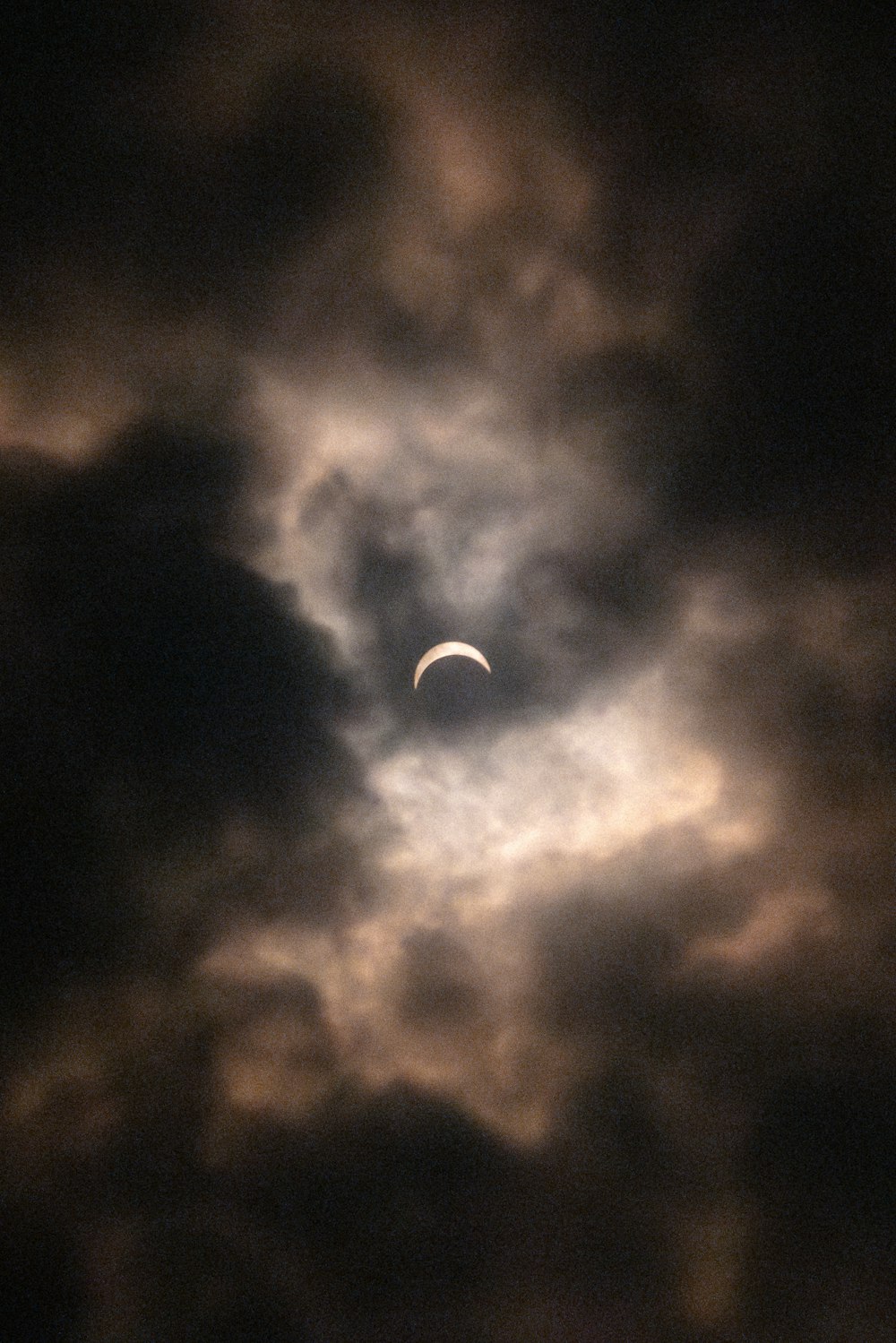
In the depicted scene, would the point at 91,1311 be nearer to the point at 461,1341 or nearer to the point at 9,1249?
the point at 9,1249

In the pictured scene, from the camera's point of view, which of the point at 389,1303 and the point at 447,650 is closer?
the point at 447,650

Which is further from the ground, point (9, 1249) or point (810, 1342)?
point (9, 1249)

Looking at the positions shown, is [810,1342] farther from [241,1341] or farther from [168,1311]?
[168,1311]

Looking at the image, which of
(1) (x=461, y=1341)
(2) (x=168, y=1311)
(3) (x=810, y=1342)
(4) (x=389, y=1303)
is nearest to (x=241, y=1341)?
(2) (x=168, y=1311)

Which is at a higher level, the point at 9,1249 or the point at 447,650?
A: the point at 447,650

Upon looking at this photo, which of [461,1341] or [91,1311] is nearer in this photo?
[91,1311]

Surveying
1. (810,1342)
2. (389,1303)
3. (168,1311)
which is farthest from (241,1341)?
(810,1342)

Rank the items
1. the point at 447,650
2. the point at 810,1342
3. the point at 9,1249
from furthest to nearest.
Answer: the point at 810,1342, the point at 9,1249, the point at 447,650

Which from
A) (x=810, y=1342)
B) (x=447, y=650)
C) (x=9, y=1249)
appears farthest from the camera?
(x=810, y=1342)

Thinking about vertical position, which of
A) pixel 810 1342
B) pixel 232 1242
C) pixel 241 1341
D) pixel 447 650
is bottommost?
pixel 810 1342
